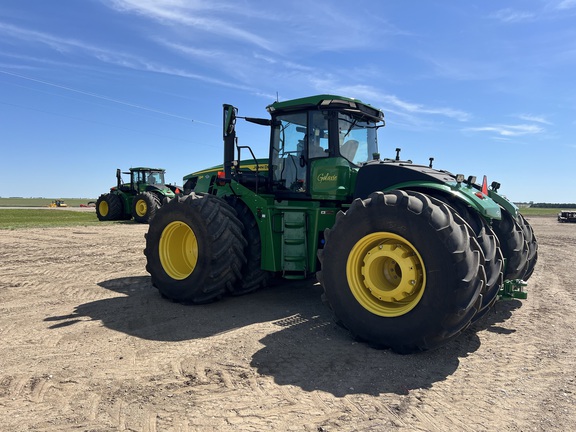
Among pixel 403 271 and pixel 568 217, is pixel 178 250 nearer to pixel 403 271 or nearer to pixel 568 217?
pixel 403 271

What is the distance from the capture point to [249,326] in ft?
17.0

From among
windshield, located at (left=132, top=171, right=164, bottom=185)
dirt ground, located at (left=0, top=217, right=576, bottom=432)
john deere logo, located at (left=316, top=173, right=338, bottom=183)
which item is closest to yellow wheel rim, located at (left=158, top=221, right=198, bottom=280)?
dirt ground, located at (left=0, top=217, right=576, bottom=432)

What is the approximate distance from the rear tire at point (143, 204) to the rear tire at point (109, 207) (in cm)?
188

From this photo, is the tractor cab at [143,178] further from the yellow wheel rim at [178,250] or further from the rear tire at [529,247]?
the rear tire at [529,247]

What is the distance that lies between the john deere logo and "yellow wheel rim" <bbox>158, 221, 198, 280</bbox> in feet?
6.77

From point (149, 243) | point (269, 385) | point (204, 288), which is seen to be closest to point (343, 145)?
point (204, 288)

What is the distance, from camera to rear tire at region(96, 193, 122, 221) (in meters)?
24.4

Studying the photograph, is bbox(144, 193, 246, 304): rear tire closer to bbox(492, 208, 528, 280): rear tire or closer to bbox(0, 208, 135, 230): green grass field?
bbox(492, 208, 528, 280): rear tire

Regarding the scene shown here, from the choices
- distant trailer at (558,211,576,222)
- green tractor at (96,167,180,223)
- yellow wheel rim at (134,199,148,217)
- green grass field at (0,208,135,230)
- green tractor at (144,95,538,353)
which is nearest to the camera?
green tractor at (144,95,538,353)

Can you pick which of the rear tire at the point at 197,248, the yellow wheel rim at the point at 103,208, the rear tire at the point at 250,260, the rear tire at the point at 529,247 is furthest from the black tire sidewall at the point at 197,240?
the yellow wheel rim at the point at 103,208

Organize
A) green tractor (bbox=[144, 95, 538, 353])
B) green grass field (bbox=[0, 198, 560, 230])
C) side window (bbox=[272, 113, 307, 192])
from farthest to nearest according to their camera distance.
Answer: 1. green grass field (bbox=[0, 198, 560, 230])
2. side window (bbox=[272, 113, 307, 192])
3. green tractor (bbox=[144, 95, 538, 353])

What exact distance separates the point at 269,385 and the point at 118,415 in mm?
1169

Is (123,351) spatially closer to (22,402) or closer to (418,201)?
(22,402)

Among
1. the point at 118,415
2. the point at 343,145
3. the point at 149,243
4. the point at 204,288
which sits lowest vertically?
the point at 118,415
